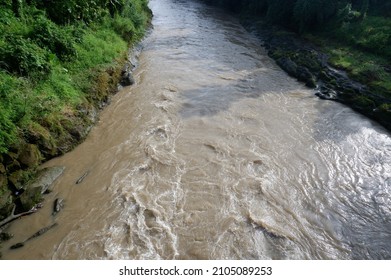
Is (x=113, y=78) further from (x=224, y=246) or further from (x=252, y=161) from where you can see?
(x=224, y=246)

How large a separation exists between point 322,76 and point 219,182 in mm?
13366

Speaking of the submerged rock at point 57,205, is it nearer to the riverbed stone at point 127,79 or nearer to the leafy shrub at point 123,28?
the riverbed stone at point 127,79

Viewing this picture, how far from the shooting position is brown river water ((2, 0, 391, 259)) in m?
8.02

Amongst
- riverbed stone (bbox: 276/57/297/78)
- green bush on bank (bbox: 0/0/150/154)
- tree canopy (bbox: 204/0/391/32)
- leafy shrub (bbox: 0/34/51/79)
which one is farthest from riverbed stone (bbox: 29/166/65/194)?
tree canopy (bbox: 204/0/391/32)

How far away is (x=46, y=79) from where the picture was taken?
11.5 m

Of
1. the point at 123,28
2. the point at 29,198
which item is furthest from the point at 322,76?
the point at 29,198

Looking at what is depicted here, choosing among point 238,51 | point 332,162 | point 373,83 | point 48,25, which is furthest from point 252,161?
point 238,51

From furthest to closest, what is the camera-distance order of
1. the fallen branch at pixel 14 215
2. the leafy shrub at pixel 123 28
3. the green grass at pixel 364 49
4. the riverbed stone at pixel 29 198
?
the leafy shrub at pixel 123 28, the green grass at pixel 364 49, the riverbed stone at pixel 29 198, the fallen branch at pixel 14 215

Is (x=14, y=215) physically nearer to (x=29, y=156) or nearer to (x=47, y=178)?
(x=47, y=178)

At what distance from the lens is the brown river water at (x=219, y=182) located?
26.3ft

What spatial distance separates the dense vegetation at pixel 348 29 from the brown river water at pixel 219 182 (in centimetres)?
591

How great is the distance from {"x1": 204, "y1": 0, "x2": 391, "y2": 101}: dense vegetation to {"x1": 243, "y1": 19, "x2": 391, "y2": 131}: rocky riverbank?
83cm

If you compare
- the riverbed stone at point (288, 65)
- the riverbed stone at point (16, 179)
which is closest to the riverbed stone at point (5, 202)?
the riverbed stone at point (16, 179)

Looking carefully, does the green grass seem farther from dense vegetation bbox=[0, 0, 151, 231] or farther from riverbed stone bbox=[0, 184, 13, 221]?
riverbed stone bbox=[0, 184, 13, 221]
